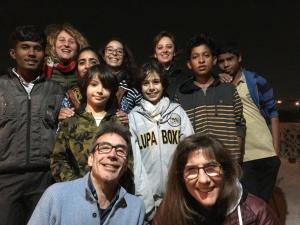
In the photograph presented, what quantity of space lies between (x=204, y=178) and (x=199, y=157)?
12 centimetres

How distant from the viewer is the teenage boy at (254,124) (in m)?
4.11

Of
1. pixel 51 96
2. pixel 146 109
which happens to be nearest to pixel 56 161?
pixel 51 96

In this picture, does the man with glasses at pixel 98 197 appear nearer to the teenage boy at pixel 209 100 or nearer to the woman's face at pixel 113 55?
the teenage boy at pixel 209 100

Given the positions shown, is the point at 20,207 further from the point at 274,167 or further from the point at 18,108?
the point at 274,167

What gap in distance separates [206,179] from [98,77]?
1.45 m

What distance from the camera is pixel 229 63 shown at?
13.7ft

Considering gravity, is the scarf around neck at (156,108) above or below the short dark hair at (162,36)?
below

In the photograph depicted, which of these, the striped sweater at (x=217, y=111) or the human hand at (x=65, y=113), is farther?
the striped sweater at (x=217, y=111)

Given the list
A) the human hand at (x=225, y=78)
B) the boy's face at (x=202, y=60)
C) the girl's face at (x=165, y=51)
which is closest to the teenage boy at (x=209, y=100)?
the boy's face at (x=202, y=60)

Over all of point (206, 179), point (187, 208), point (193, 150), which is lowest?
point (187, 208)

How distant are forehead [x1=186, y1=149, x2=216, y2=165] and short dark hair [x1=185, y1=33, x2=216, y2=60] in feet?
5.75

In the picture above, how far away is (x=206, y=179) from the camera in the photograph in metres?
2.12

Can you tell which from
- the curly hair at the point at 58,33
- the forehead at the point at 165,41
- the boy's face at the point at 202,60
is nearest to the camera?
the boy's face at the point at 202,60

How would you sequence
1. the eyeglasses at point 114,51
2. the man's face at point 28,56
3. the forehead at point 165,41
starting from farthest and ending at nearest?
the forehead at point 165,41, the eyeglasses at point 114,51, the man's face at point 28,56
